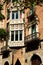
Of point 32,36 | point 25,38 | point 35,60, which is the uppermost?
point 32,36

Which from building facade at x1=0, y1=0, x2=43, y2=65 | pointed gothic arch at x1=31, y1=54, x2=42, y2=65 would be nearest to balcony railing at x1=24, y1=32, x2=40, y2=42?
building facade at x1=0, y1=0, x2=43, y2=65

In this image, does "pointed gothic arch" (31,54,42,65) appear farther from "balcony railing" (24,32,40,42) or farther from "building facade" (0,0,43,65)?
"balcony railing" (24,32,40,42)

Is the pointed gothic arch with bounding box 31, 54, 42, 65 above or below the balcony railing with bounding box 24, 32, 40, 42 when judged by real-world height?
below

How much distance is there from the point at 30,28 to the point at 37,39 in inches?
142

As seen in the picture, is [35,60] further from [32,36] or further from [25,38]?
[25,38]

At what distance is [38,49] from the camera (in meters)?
33.7

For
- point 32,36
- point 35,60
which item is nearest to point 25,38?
point 32,36

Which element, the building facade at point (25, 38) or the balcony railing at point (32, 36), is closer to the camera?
the balcony railing at point (32, 36)

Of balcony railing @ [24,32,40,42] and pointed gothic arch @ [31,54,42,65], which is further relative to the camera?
pointed gothic arch @ [31,54,42,65]

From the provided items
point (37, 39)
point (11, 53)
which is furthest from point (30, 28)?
point (11, 53)

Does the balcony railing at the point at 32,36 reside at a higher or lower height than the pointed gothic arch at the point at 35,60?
higher

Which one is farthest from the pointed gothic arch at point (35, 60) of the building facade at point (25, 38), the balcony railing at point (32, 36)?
the balcony railing at point (32, 36)

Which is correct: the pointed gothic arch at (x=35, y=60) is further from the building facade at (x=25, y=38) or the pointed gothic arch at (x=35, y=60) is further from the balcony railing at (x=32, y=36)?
the balcony railing at (x=32, y=36)

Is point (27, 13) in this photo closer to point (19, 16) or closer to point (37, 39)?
point (19, 16)
